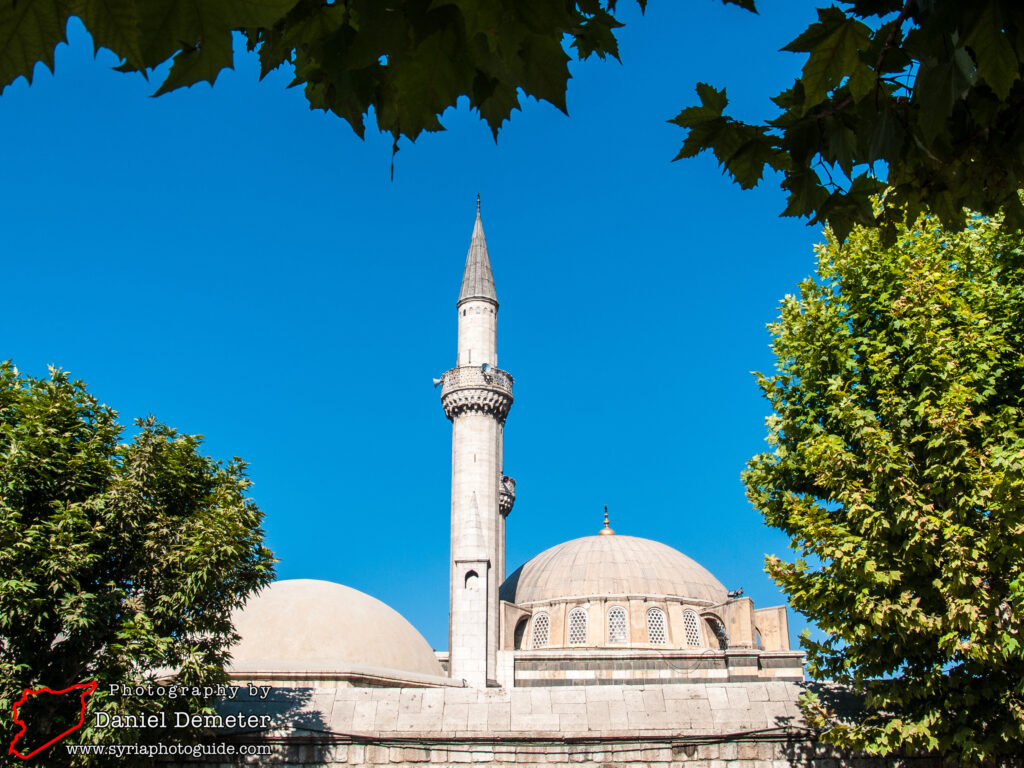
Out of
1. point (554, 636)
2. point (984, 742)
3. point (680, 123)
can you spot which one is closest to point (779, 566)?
point (984, 742)

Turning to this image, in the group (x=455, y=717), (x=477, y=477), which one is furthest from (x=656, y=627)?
(x=455, y=717)

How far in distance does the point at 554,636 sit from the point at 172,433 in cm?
2401

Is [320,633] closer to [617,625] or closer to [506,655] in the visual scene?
[506,655]

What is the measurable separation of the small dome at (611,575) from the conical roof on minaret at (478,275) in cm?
1294

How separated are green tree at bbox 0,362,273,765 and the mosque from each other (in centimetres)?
191

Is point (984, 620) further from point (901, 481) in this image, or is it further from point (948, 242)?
point (948, 242)

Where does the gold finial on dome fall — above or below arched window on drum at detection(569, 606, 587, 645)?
above

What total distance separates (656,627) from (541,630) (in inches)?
195

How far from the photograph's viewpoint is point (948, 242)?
12.0 m

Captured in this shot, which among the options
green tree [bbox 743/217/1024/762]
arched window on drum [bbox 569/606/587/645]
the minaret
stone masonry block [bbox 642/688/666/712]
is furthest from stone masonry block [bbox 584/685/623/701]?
arched window on drum [bbox 569/606/587/645]

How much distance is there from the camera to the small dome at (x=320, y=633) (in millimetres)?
19672

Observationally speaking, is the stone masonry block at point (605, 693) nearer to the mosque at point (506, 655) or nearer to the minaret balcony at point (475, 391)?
the mosque at point (506, 655)

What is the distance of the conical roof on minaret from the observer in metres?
33.5

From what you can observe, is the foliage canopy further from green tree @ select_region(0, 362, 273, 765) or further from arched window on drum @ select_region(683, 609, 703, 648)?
arched window on drum @ select_region(683, 609, 703, 648)
